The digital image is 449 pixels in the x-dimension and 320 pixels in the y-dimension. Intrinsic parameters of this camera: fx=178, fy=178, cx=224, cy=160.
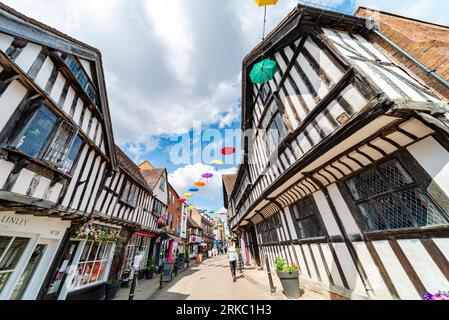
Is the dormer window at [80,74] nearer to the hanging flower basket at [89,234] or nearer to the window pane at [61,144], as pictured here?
the window pane at [61,144]

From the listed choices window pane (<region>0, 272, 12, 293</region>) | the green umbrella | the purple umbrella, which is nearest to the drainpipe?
the green umbrella

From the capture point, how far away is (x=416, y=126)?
2715 mm

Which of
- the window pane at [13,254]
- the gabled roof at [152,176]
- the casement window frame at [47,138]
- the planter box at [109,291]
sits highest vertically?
the gabled roof at [152,176]

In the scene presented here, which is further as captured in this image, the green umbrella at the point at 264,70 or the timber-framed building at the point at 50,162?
the green umbrella at the point at 264,70

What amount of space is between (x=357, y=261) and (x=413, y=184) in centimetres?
209

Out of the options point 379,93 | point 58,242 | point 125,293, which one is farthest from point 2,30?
point 125,293

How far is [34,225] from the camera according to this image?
169 inches

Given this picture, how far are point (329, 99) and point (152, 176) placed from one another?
44.1 ft

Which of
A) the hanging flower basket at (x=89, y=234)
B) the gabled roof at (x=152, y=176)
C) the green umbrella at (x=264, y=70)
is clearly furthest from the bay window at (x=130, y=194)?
the green umbrella at (x=264, y=70)

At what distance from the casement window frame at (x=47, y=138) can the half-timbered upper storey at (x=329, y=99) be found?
597 centimetres

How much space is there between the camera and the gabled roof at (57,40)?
3391mm

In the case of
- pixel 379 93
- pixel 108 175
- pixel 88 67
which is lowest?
pixel 379 93

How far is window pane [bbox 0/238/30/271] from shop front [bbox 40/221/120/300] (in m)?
1.08

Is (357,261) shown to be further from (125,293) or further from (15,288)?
(125,293)
